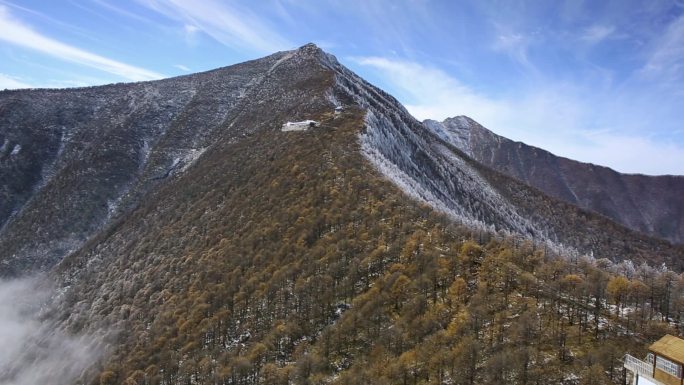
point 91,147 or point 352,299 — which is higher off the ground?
point 91,147

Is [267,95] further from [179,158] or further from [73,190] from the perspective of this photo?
[73,190]

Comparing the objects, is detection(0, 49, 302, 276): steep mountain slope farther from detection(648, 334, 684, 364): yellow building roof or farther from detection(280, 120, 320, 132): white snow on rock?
detection(648, 334, 684, 364): yellow building roof

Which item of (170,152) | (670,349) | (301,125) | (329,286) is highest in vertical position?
(301,125)

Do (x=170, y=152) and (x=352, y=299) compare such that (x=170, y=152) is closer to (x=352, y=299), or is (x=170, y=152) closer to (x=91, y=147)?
(x=91, y=147)

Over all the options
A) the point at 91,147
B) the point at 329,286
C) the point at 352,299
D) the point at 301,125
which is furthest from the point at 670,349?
the point at 91,147

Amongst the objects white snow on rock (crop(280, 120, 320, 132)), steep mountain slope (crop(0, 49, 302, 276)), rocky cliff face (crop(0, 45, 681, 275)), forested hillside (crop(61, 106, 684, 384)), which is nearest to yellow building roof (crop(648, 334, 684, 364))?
forested hillside (crop(61, 106, 684, 384))

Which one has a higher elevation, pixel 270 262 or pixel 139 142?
pixel 139 142

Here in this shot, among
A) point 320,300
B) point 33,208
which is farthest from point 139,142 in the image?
point 320,300
